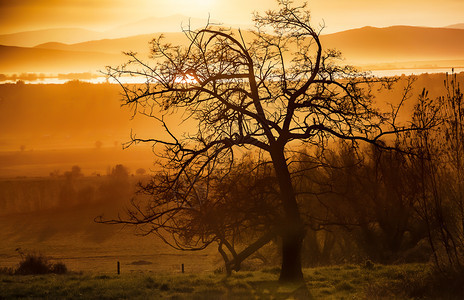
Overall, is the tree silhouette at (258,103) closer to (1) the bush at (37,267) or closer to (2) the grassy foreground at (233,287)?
(2) the grassy foreground at (233,287)

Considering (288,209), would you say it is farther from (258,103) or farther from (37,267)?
(37,267)

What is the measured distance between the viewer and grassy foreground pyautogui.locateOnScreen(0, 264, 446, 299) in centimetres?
1371

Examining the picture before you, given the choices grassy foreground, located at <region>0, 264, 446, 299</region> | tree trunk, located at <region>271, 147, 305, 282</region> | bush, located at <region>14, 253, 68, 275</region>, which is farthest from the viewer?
bush, located at <region>14, 253, 68, 275</region>

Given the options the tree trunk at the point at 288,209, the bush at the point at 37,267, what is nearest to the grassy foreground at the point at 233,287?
the tree trunk at the point at 288,209

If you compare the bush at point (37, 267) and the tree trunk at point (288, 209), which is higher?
the tree trunk at point (288, 209)

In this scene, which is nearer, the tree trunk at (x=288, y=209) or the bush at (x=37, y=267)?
the tree trunk at (x=288, y=209)

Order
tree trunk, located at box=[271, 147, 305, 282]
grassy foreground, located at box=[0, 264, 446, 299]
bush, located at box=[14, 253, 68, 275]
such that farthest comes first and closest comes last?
1. bush, located at box=[14, 253, 68, 275]
2. tree trunk, located at box=[271, 147, 305, 282]
3. grassy foreground, located at box=[0, 264, 446, 299]

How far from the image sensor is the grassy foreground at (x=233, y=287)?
13706mm

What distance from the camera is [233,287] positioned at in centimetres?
1544

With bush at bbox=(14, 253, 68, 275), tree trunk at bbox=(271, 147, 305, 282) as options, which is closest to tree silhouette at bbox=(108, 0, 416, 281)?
tree trunk at bbox=(271, 147, 305, 282)

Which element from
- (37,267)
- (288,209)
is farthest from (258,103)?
(37,267)

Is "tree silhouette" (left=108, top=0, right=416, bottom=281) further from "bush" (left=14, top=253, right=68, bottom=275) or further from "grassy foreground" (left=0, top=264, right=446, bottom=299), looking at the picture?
"bush" (left=14, top=253, right=68, bottom=275)

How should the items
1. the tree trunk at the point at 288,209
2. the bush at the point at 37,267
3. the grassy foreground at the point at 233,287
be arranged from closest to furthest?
the grassy foreground at the point at 233,287, the tree trunk at the point at 288,209, the bush at the point at 37,267

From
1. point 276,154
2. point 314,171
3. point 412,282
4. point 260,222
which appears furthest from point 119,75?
point 314,171
